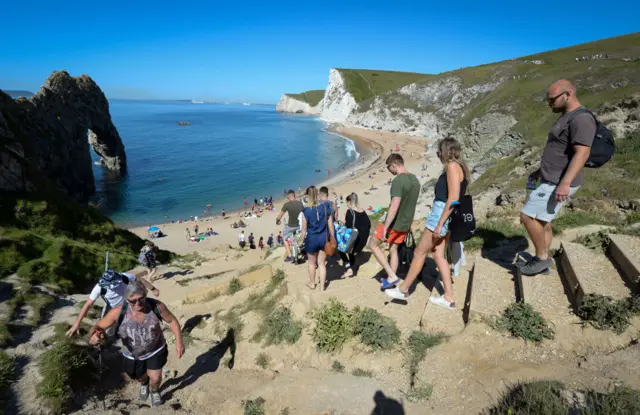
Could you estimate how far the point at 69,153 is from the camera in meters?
41.1

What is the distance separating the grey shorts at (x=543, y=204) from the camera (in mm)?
3916

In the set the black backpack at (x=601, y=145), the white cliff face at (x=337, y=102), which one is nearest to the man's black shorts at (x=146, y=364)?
the black backpack at (x=601, y=145)

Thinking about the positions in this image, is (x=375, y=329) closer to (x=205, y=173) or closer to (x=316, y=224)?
(x=316, y=224)

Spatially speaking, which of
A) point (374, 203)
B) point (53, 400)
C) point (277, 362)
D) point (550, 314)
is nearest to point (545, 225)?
point (550, 314)

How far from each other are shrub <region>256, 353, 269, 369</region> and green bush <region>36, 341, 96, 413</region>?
2.37m

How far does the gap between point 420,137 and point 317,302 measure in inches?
3607

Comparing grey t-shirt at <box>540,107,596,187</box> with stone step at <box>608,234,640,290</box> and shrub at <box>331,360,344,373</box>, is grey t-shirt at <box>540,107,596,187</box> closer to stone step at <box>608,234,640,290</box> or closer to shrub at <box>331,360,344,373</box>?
stone step at <box>608,234,640,290</box>

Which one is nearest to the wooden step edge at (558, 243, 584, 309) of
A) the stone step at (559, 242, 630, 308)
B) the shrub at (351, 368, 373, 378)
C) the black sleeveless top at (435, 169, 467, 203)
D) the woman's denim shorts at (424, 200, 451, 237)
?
the stone step at (559, 242, 630, 308)

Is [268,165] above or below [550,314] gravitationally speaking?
below

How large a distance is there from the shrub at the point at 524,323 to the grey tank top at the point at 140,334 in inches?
161

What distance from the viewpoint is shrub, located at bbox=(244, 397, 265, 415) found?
3887 mm

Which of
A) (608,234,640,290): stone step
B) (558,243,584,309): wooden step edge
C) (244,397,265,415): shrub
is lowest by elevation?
(244,397,265,415): shrub

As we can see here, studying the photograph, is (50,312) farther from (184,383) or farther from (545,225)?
(545,225)

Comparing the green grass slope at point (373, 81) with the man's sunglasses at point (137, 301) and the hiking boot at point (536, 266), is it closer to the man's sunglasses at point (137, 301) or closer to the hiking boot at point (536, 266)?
the hiking boot at point (536, 266)
